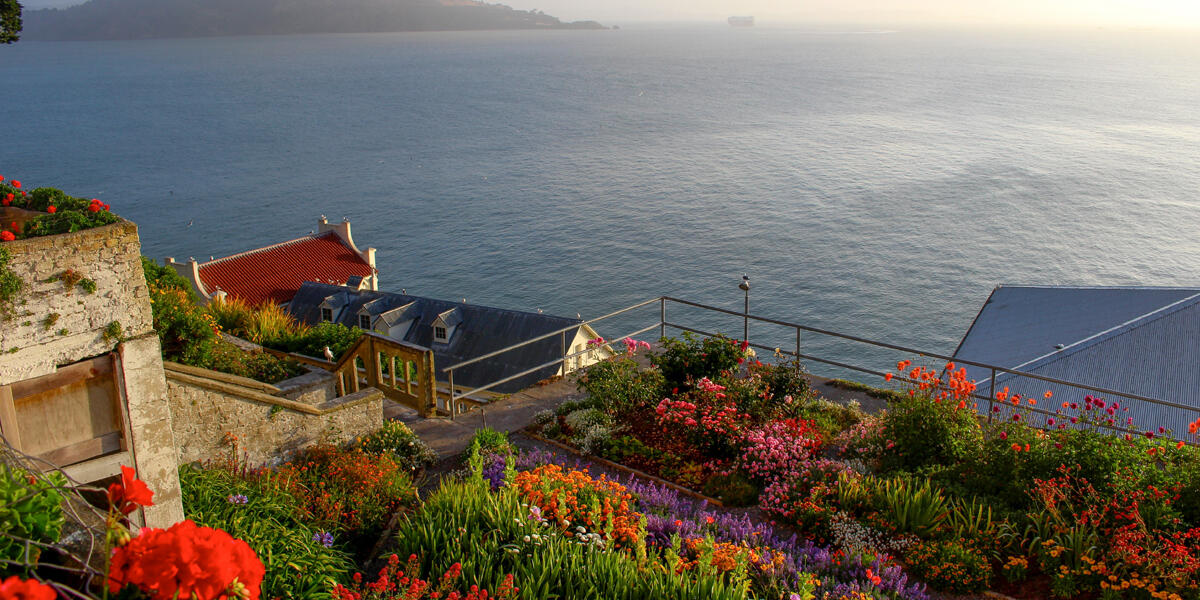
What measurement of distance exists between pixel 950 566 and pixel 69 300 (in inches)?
280

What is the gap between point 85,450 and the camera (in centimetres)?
625

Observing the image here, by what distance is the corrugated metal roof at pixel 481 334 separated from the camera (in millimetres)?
39188

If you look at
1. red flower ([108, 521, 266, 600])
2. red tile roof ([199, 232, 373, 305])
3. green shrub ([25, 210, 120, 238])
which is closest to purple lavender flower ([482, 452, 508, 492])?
green shrub ([25, 210, 120, 238])

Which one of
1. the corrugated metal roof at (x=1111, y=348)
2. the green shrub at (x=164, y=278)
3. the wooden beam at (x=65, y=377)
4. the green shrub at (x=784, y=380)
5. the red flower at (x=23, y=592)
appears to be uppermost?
the red flower at (x=23, y=592)

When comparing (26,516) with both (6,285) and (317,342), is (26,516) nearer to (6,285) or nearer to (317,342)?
(6,285)

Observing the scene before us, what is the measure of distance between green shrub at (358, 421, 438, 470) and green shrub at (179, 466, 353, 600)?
1503 mm

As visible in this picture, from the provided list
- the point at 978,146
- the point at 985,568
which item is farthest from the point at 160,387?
the point at 978,146

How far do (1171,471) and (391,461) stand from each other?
777 cm

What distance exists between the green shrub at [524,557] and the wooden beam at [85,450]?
2.34 meters

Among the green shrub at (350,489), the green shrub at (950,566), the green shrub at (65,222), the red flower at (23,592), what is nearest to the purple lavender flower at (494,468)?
the green shrub at (350,489)

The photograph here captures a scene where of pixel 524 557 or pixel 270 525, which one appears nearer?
pixel 524 557

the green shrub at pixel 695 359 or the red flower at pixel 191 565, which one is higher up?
the red flower at pixel 191 565

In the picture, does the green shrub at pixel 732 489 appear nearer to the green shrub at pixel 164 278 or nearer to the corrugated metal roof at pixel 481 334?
the green shrub at pixel 164 278

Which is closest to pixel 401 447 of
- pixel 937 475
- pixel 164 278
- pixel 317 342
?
pixel 937 475
